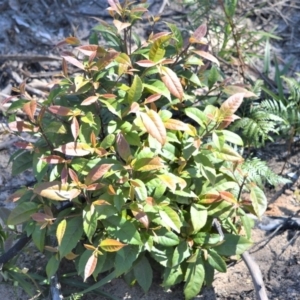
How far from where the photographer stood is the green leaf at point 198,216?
2.72 meters

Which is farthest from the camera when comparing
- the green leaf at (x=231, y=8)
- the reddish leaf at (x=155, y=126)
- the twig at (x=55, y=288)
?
the green leaf at (x=231, y=8)

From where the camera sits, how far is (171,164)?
284 cm

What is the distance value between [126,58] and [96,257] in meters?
0.88

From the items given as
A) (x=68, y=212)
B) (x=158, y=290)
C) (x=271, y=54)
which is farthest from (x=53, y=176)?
(x=271, y=54)

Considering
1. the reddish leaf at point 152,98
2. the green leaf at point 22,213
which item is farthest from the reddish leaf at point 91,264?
the reddish leaf at point 152,98

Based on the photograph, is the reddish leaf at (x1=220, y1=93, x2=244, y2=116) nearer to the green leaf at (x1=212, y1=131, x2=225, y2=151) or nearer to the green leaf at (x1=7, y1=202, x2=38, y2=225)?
the green leaf at (x1=212, y1=131, x2=225, y2=151)

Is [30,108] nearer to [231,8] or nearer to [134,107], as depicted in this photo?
[134,107]

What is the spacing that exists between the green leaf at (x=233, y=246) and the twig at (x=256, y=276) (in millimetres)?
117

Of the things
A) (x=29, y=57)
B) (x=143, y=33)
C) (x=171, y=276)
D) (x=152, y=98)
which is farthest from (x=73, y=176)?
(x=143, y=33)

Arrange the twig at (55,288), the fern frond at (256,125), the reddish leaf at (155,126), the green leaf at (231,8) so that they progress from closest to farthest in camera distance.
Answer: the reddish leaf at (155,126)
the twig at (55,288)
the fern frond at (256,125)
the green leaf at (231,8)

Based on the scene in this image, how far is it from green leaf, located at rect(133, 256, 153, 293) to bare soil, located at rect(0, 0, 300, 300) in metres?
0.22

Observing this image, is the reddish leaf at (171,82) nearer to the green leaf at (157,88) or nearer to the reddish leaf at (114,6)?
the green leaf at (157,88)

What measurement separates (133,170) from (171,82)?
0.42 m

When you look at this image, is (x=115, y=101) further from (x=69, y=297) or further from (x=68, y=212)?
(x=69, y=297)
